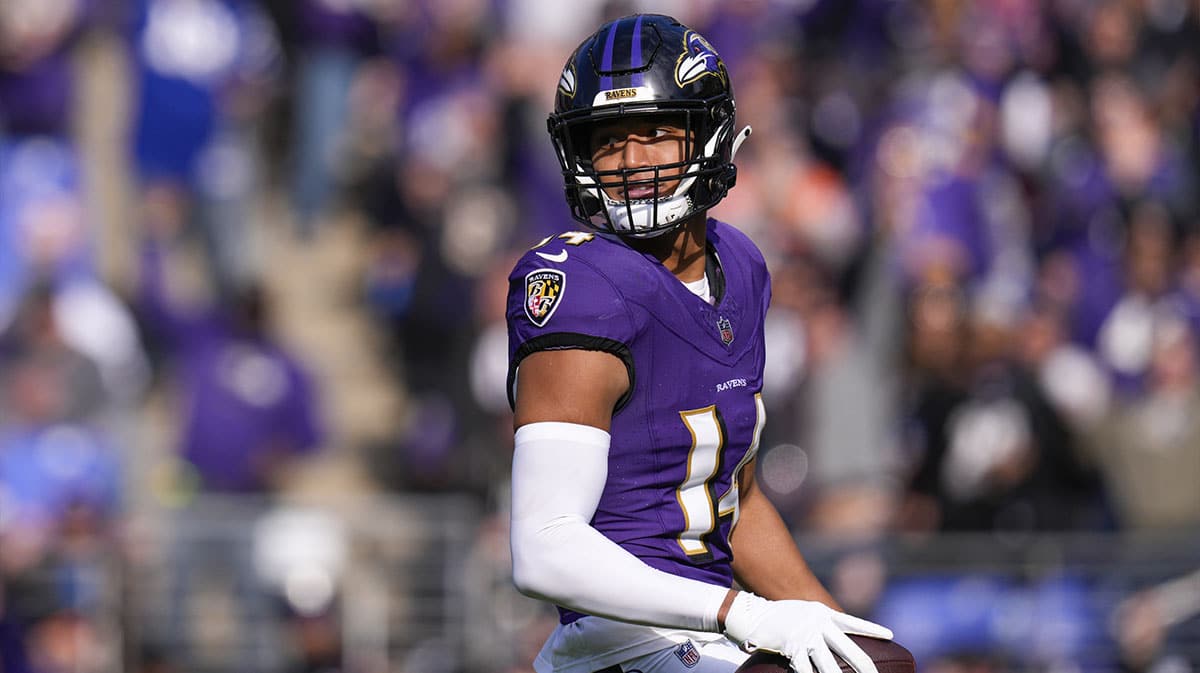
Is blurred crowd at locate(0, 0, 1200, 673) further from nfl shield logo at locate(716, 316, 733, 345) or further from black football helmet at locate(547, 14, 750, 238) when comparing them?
black football helmet at locate(547, 14, 750, 238)

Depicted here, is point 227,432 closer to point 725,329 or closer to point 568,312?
point 725,329

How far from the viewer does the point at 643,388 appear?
11.1 feet

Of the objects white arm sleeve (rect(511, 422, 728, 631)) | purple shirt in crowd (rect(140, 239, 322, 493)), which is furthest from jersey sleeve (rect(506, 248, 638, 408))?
purple shirt in crowd (rect(140, 239, 322, 493))

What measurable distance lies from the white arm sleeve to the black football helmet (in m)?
0.50

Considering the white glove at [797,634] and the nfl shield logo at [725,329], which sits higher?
the nfl shield logo at [725,329]

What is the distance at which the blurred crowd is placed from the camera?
7996 mm

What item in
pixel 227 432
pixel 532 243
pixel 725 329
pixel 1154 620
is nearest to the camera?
pixel 725 329

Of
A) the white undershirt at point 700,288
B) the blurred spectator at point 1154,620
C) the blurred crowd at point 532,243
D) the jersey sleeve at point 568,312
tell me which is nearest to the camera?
the jersey sleeve at point 568,312

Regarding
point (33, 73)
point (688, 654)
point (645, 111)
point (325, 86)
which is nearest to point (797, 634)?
point (688, 654)

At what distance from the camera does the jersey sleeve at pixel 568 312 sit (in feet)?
10.8

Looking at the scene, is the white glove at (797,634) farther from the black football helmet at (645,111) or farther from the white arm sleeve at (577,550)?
the black football helmet at (645,111)

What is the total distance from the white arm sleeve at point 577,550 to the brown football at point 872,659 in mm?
105

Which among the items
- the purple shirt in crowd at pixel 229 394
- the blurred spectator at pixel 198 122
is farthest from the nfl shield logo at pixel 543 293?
the blurred spectator at pixel 198 122

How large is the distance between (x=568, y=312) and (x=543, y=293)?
8cm
